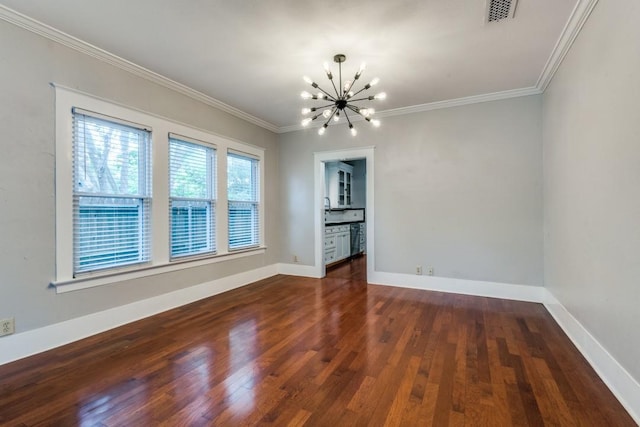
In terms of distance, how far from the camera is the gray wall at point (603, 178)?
1.71m

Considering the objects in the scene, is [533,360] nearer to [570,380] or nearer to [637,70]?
[570,380]

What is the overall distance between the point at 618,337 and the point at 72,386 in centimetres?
374

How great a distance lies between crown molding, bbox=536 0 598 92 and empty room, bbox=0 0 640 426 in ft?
0.07

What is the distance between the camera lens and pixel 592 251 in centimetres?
226

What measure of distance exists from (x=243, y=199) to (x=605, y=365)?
180 inches

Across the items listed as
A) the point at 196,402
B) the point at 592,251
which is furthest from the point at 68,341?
the point at 592,251

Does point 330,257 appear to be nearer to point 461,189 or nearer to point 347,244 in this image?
point 347,244

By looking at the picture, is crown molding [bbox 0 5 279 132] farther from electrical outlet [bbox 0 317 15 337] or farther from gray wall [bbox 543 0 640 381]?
gray wall [bbox 543 0 640 381]

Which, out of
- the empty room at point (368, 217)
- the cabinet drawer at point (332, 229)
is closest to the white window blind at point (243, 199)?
the empty room at point (368, 217)

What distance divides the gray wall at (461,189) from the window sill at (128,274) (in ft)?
8.65

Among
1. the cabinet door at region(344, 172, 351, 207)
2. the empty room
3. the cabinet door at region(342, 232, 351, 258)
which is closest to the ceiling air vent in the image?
the empty room

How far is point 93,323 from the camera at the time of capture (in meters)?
2.83

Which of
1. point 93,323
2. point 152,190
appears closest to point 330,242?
point 152,190

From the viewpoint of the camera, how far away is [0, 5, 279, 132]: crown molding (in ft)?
7.70
